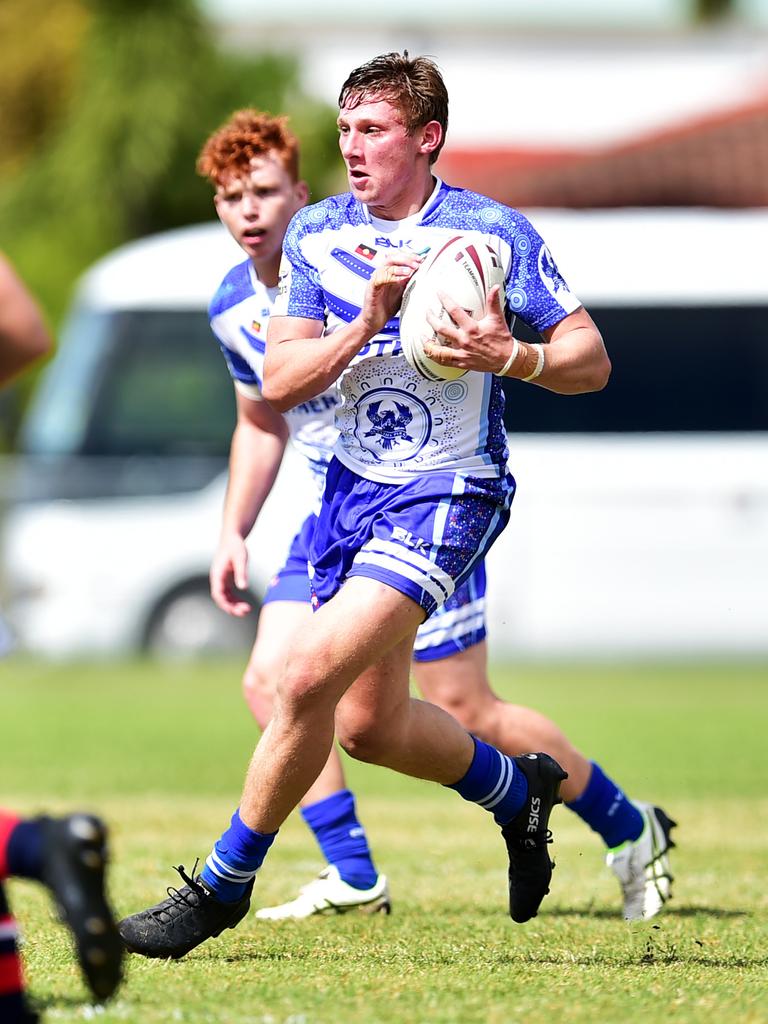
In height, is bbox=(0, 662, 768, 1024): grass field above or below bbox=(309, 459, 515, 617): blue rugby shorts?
below

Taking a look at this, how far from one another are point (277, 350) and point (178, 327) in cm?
1330

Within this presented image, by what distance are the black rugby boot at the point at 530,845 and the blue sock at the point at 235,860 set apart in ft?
2.58

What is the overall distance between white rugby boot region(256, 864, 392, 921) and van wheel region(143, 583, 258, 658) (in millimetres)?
11477

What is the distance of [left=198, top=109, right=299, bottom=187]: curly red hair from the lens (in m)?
5.99

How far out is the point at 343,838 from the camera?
6203 mm

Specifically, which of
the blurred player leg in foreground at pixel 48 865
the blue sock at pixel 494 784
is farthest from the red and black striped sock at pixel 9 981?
the blue sock at pixel 494 784

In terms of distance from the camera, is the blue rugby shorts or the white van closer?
the blue rugby shorts

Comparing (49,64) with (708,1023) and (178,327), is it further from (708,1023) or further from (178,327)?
(708,1023)

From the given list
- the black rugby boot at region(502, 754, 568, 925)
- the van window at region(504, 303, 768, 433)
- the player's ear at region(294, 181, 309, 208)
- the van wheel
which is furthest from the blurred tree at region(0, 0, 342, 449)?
the black rugby boot at region(502, 754, 568, 925)

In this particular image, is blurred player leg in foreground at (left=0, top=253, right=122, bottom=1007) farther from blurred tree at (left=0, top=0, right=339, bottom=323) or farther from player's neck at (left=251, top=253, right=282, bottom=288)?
blurred tree at (left=0, top=0, right=339, bottom=323)

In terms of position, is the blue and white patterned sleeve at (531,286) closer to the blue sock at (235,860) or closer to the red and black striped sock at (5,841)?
the blue sock at (235,860)

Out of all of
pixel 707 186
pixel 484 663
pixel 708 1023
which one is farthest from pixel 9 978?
pixel 707 186

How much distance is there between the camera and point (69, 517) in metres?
17.6

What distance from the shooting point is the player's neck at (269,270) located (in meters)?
6.01
